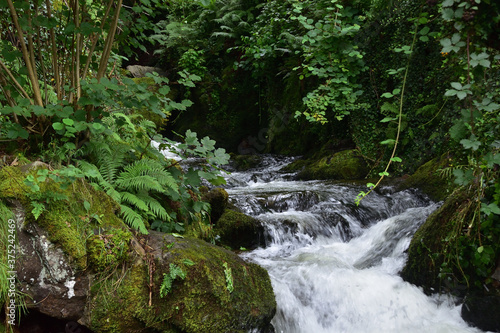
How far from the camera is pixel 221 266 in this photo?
2.85 metres

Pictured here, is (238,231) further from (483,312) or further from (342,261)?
(483,312)

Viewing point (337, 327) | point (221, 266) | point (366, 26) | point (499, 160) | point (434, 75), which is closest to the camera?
point (499, 160)

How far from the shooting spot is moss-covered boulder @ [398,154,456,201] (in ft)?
19.9

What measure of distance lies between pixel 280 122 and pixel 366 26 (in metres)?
4.53

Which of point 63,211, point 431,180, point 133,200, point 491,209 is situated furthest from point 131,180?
point 431,180

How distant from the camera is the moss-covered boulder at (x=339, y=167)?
8164mm

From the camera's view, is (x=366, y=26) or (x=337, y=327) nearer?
(x=337, y=327)

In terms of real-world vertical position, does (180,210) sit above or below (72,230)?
Result: below

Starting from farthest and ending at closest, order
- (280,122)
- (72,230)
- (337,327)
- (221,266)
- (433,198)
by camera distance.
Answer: (280,122) → (433,198) → (337,327) → (221,266) → (72,230)

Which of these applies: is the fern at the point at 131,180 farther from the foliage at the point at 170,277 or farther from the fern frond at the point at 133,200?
the foliage at the point at 170,277

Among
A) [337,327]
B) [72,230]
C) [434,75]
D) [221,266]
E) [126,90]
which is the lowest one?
[337,327]

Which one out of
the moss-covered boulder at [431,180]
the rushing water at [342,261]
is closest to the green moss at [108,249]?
the rushing water at [342,261]

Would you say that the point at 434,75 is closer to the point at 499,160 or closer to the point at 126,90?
the point at 499,160

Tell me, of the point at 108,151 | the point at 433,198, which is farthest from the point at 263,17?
the point at 108,151
